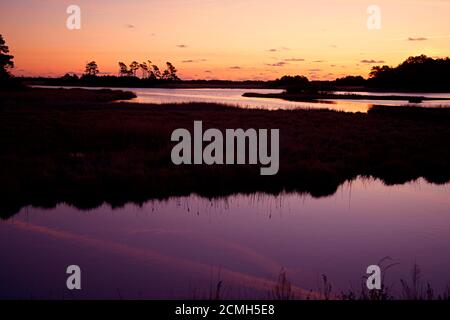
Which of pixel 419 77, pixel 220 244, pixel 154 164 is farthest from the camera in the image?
pixel 419 77

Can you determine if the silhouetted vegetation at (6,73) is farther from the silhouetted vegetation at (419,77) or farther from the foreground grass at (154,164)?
the silhouetted vegetation at (419,77)

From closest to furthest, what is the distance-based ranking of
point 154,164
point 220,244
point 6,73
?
point 220,244 → point 154,164 → point 6,73

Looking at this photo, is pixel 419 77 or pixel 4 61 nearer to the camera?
pixel 4 61

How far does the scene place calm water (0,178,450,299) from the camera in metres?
8.24

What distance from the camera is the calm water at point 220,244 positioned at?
824 centimetres

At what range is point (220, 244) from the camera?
10406 mm

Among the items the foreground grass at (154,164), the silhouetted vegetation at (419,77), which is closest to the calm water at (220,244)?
the foreground grass at (154,164)

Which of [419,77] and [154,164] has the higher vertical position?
[419,77]

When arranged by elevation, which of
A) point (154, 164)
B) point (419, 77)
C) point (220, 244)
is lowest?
point (220, 244)

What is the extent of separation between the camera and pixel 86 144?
71.1ft

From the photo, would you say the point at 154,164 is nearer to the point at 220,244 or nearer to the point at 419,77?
the point at 220,244

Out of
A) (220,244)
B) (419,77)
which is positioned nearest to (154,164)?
(220,244)
